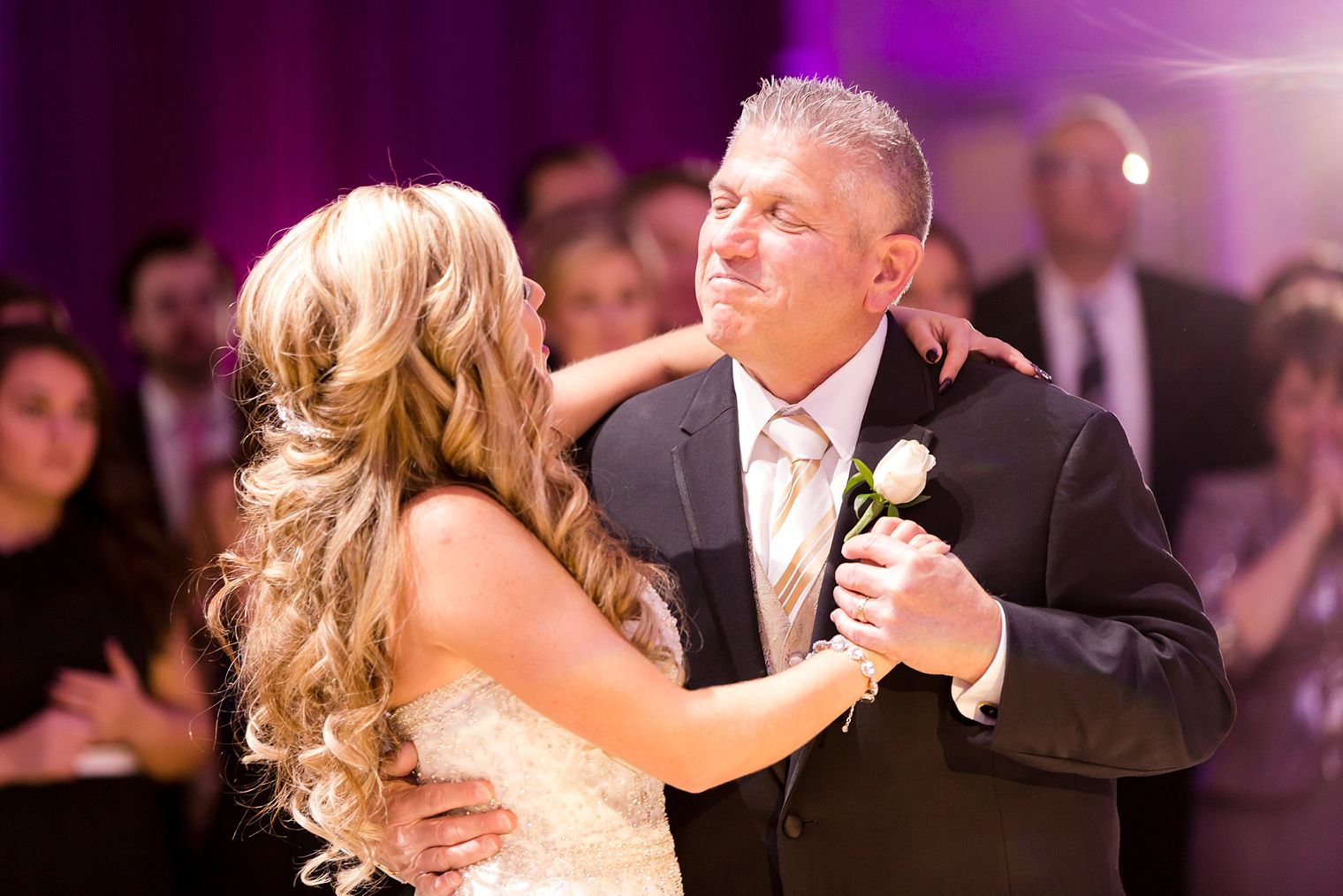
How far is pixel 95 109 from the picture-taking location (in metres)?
4.38

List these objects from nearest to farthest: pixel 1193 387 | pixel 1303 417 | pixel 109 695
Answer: pixel 109 695 < pixel 1303 417 < pixel 1193 387

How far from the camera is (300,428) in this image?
5.92 ft

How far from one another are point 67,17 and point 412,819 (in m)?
3.53

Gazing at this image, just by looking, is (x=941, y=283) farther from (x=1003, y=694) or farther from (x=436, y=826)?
(x=436, y=826)

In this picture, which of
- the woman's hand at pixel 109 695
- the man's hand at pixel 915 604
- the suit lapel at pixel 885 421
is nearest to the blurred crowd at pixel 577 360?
the woman's hand at pixel 109 695

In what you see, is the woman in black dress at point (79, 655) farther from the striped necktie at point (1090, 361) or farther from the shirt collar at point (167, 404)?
the striped necktie at point (1090, 361)

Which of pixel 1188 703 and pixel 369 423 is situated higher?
pixel 369 423

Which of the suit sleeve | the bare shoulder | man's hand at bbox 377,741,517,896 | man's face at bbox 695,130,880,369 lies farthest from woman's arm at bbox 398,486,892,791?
man's face at bbox 695,130,880,369

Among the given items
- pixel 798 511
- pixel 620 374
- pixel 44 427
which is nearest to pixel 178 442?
pixel 44 427

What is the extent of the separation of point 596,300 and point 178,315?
1.45 metres

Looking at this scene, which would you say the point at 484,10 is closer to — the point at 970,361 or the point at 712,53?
the point at 712,53

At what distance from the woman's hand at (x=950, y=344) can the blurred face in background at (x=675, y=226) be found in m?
2.23

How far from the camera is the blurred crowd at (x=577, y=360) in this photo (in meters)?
4.00

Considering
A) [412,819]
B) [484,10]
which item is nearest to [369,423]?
[412,819]
